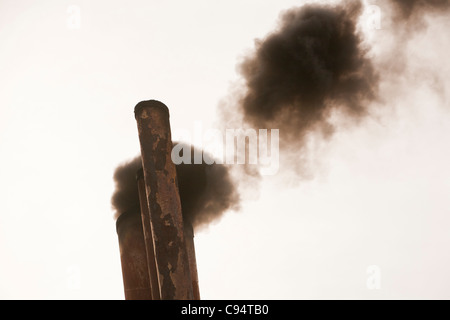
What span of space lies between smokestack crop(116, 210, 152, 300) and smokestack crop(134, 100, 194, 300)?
4.12ft

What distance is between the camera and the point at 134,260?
642 centimetres

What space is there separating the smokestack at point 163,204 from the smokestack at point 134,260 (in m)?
1.26

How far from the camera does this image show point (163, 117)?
563 centimetres

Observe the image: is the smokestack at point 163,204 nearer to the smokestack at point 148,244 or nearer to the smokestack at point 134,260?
the smokestack at point 148,244

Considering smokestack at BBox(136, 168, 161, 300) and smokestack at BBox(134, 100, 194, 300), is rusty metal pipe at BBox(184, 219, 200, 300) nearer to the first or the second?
smokestack at BBox(136, 168, 161, 300)

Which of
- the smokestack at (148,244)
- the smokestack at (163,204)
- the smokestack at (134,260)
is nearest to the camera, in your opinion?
the smokestack at (163,204)

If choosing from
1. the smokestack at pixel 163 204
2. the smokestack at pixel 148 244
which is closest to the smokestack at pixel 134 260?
the smokestack at pixel 148 244

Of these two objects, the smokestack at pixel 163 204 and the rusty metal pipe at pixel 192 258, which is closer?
the smokestack at pixel 163 204

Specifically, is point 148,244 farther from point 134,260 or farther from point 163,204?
point 163,204

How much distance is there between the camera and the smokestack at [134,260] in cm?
635

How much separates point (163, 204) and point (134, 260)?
161 centimetres

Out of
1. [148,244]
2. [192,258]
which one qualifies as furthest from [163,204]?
[192,258]
